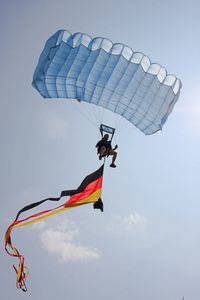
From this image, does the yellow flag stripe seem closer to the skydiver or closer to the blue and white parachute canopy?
the skydiver

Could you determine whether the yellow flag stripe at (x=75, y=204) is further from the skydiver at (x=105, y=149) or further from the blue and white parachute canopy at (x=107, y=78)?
the blue and white parachute canopy at (x=107, y=78)

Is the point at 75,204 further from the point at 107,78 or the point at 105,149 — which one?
the point at 107,78

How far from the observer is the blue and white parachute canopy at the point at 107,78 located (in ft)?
50.5

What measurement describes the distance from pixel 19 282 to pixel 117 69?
907 centimetres

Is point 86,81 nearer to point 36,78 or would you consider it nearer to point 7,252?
point 36,78

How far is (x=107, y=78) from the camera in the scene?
16.0 m

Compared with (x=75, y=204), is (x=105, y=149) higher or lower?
higher

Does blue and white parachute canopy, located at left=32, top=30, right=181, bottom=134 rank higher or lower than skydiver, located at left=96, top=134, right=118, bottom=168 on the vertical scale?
higher

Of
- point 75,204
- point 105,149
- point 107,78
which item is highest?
point 107,78

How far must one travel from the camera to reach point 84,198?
1431 centimetres

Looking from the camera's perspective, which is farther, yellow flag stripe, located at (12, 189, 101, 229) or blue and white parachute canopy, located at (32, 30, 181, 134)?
blue and white parachute canopy, located at (32, 30, 181, 134)

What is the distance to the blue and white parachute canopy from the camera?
607 inches

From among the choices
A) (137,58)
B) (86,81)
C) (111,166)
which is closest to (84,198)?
(111,166)

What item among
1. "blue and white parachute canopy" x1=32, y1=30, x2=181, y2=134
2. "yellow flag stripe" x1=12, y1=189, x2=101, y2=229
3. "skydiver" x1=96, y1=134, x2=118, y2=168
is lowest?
"yellow flag stripe" x1=12, y1=189, x2=101, y2=229
